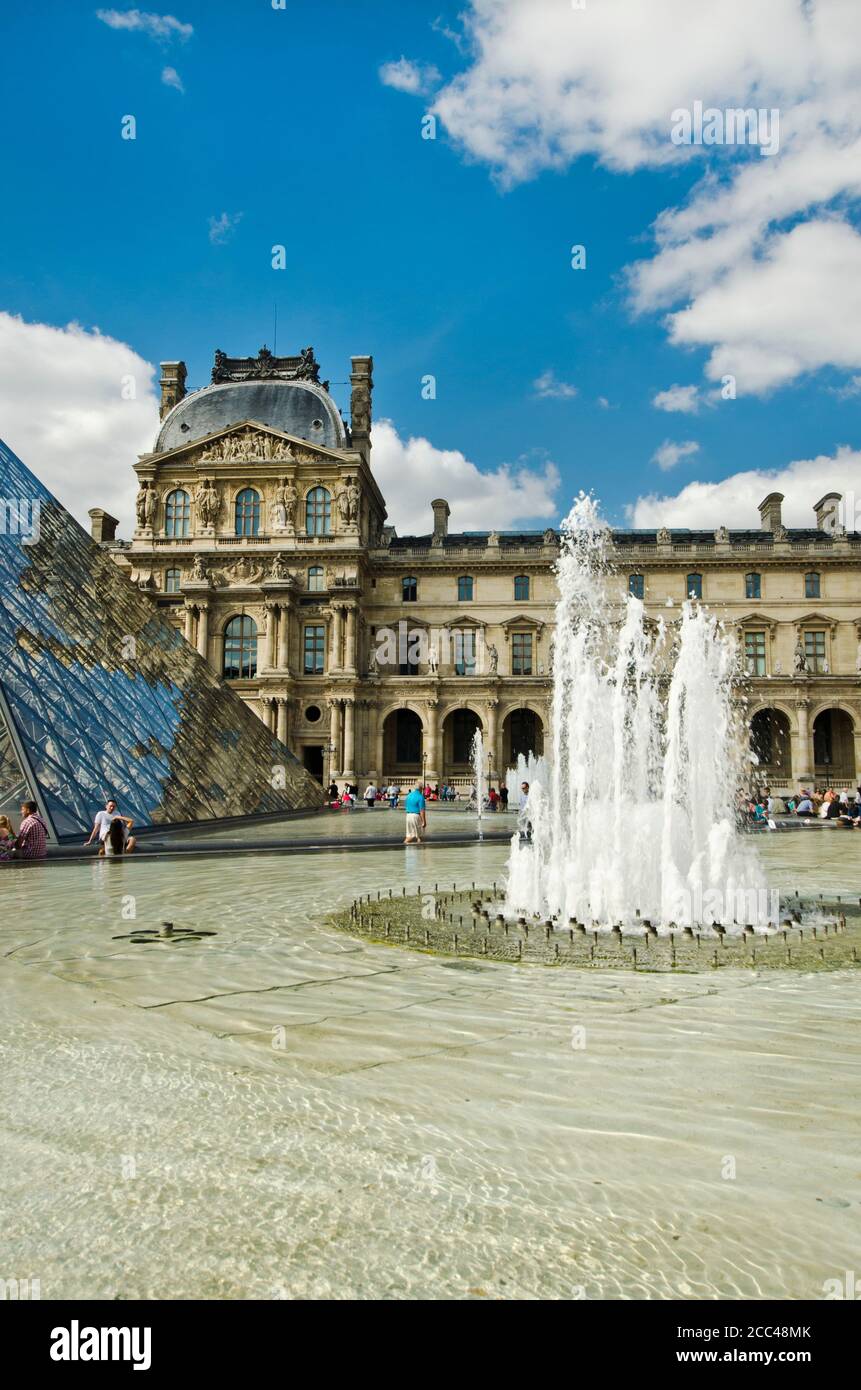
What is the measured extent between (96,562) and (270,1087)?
18564mm

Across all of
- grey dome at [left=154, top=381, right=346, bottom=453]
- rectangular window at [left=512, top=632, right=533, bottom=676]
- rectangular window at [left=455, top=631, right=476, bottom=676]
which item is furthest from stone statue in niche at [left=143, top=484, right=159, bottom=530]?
rectangular window at [left=512, top=632, right=533, bottom=676]

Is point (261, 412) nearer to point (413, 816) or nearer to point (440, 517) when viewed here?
point (440, 517)

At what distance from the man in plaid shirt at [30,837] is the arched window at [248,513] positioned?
112 ft

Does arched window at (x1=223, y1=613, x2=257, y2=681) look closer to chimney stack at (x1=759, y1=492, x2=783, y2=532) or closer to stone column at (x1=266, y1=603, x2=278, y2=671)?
stone column at (x1=266, y1=603, x2=278, y2=671)

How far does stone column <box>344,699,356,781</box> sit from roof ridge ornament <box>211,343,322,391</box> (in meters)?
17.8

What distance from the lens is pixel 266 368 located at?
49.4m

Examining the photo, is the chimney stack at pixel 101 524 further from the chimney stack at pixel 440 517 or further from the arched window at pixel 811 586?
the arched window at pixel 811 586

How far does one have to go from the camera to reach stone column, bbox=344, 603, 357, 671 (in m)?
43.3

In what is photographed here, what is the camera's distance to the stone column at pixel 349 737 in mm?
42875

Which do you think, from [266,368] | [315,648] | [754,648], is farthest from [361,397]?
[754,648]
